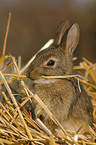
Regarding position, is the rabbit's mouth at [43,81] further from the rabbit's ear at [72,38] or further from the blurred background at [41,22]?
the blurred background at [41,22]

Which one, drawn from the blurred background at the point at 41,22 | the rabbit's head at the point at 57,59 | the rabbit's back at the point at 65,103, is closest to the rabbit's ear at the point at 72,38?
the rabbit's head at the point at 57,59

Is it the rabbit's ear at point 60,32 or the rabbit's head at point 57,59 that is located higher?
the rabbit's ear at point 60,32

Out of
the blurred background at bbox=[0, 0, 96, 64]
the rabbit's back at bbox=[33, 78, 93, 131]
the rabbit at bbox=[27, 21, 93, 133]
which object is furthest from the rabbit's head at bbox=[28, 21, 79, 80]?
the blurred background at bbox=[0, 0, 96, 64]

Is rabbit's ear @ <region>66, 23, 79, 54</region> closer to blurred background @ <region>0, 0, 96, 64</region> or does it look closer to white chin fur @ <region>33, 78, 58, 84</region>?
white chin fur @ <region>33, 78, 58, 84</region>

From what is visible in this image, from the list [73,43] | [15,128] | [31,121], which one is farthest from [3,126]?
[73,43]

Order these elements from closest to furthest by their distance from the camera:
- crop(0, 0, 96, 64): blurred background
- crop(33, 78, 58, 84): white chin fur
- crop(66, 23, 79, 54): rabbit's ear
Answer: crop(33, 78, 58, 84): white chin fur, crop(66, 23, 79, 54): rabbit's ear, crop(0, 0, 96, 64): blurred background

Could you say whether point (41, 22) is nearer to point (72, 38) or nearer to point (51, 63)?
point (72, 38)
